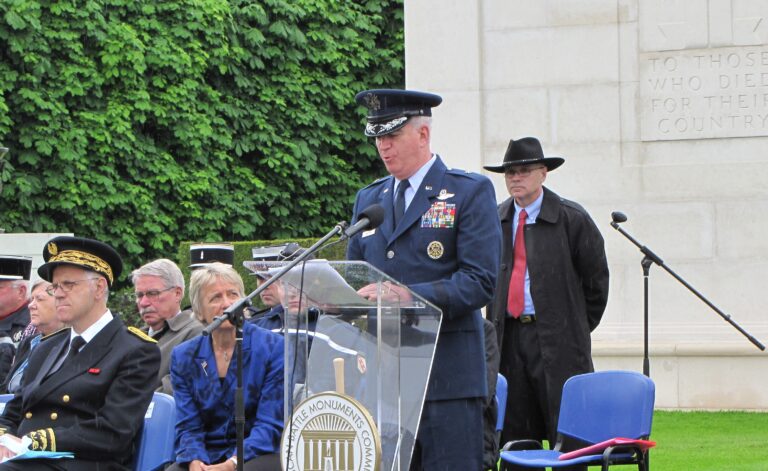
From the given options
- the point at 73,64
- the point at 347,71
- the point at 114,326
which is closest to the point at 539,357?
the point at 114,326

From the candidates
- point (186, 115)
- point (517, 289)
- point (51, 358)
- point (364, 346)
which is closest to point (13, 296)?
point (51, 358)

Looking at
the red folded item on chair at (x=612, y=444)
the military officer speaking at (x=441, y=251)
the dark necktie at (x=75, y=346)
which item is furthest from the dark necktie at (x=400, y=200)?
the red folded item on chair at (x=612, y=444)

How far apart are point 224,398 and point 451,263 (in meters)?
1.63

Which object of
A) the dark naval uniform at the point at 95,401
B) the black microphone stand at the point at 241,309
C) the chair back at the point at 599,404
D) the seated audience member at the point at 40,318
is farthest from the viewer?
the seated audience member at the point at 40,318

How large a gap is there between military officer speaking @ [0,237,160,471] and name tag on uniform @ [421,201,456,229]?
5.45 ft

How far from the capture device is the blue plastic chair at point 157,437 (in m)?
5.95

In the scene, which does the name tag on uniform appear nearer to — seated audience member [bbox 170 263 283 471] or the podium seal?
the podium seal

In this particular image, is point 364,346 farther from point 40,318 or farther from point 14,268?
point 14,268

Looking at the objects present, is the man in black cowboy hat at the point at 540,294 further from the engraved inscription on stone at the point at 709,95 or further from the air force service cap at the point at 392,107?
the engraved inscription on stone at the point at 709,95

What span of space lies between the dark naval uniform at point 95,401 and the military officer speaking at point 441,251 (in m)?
1.43

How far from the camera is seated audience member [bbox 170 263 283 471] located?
610 cm

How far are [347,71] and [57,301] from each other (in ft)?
59.5

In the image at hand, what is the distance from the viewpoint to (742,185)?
1149 centimetres

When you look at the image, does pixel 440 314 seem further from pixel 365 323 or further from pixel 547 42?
pixel 547 42
